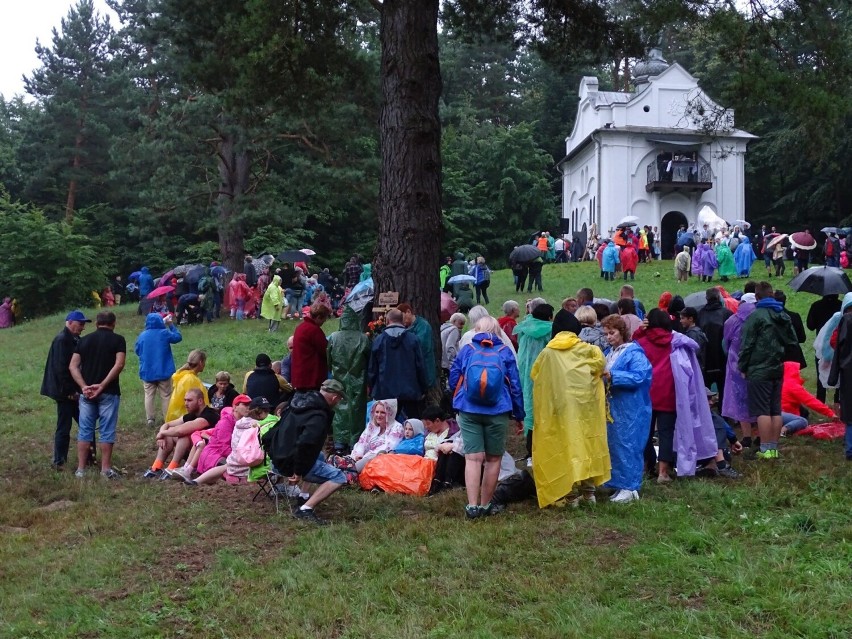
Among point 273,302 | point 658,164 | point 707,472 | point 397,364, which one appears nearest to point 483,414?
point 397,364

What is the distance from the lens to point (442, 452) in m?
8.71

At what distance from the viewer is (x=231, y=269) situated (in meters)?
26.6

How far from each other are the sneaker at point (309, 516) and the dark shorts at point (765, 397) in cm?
453

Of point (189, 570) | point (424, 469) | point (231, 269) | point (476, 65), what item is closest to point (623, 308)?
point (424, 469)

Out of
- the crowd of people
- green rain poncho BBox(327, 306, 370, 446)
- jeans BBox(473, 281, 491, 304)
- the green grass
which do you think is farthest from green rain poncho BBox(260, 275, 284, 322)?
the green grass

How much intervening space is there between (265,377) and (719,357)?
516cm

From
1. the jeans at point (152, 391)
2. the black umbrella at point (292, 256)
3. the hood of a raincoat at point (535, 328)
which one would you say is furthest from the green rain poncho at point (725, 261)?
the jeans at point (152, 391)

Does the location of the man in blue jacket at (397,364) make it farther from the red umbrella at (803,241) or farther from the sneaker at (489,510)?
the red umbrella at (803,241)

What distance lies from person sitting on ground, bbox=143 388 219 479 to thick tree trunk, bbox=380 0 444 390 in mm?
2435

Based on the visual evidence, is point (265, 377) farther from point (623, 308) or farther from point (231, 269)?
point (231, 269)

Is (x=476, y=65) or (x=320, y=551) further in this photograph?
(x=476, y=65)

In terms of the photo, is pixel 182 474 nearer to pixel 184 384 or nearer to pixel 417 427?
pixel 184 384

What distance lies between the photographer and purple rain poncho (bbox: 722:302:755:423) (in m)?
9.84

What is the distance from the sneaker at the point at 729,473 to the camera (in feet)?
27.4
